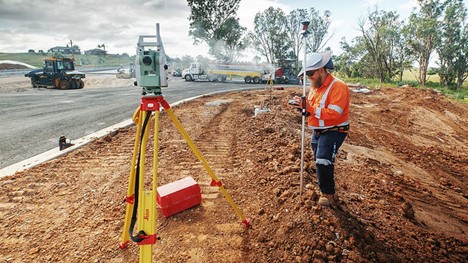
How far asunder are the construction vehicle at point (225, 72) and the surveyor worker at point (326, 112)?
26570 mm

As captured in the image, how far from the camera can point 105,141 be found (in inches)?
220

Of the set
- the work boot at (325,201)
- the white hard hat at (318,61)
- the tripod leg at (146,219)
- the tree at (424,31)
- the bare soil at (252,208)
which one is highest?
the tree at (424,31)

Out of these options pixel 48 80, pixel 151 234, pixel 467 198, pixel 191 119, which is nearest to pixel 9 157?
pixel 191 119

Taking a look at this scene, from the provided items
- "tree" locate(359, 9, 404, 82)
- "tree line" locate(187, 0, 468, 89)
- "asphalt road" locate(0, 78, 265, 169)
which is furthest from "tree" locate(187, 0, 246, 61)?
"asphalt road" locate(0, 78, 265, 169)

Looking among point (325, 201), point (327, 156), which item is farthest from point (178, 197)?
point (327, 156)

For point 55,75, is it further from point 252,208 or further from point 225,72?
point 252,208

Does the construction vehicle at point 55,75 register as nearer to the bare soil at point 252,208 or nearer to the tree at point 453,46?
the bare soil at point 252,208

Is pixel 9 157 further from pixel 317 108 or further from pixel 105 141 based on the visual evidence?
pixel 317 108

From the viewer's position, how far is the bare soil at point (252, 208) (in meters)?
2.42

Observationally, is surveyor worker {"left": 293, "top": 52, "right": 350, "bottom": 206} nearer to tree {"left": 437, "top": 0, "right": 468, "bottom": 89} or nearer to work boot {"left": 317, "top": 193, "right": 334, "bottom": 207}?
work boot {"left": 317, "top": 193, "right": 334, "bottom": 207}

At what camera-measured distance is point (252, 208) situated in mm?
3082

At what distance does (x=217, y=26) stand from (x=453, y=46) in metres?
30.8

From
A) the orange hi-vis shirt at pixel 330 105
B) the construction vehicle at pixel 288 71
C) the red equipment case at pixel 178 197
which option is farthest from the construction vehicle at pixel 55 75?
the orange hi-vis shirt at pixel 330 105

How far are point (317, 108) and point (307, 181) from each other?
1139mm
